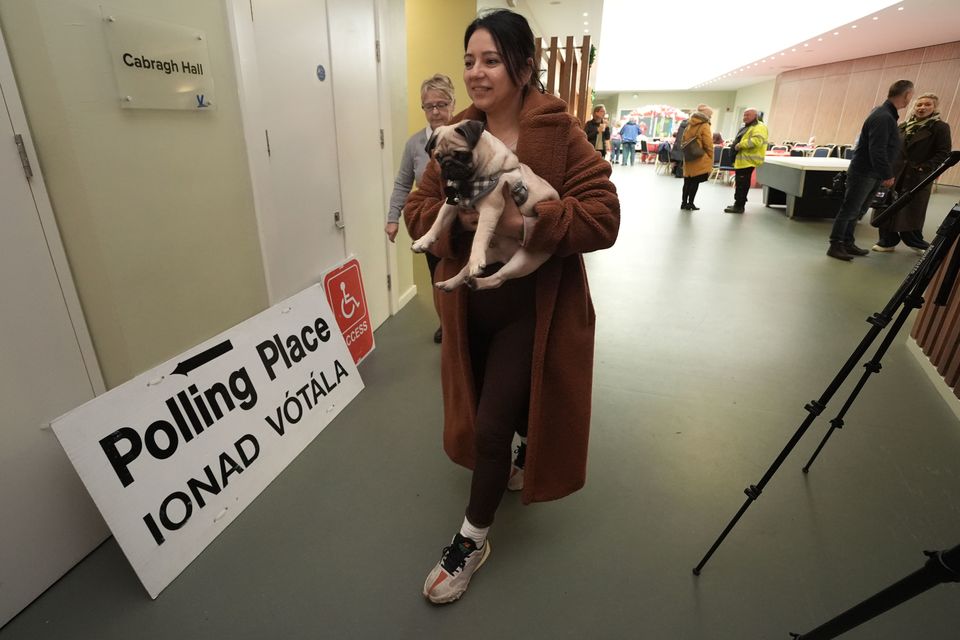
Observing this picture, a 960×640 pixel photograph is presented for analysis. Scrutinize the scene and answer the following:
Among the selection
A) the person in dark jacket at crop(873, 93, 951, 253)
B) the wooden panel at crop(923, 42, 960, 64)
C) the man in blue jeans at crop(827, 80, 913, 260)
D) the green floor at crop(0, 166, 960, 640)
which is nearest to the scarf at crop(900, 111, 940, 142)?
the person in dark jacket at crop(873, 93, 951, 253)

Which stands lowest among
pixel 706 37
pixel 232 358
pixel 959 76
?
pixel 232 358

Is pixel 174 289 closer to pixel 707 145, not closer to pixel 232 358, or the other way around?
pixel 232 358

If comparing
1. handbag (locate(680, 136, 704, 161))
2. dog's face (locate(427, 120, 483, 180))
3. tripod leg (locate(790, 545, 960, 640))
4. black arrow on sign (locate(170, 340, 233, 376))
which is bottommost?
black arrow on sign (locate(170, 340, 233, 376))

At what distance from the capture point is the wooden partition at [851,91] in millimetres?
11883

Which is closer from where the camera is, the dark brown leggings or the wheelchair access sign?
the dark brown leggings

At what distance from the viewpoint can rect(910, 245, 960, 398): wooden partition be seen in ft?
7.98

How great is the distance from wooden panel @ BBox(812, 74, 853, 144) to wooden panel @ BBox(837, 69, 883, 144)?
15 cm

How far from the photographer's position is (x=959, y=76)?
1156cm

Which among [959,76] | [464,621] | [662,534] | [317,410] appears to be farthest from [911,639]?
[959,76]

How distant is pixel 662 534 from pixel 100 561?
1857mm

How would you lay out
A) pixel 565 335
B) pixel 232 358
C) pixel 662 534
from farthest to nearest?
pixel 232 358 < pixel 662 534 < pixel 565 335

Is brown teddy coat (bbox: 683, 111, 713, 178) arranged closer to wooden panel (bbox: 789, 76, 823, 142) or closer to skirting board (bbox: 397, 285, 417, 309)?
skirting board (bbox: 397, 285, 417, 309)

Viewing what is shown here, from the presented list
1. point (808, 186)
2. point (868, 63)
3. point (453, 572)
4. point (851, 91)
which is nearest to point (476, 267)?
point (453, 572)

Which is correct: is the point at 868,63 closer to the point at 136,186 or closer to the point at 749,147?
the point at 749,147
